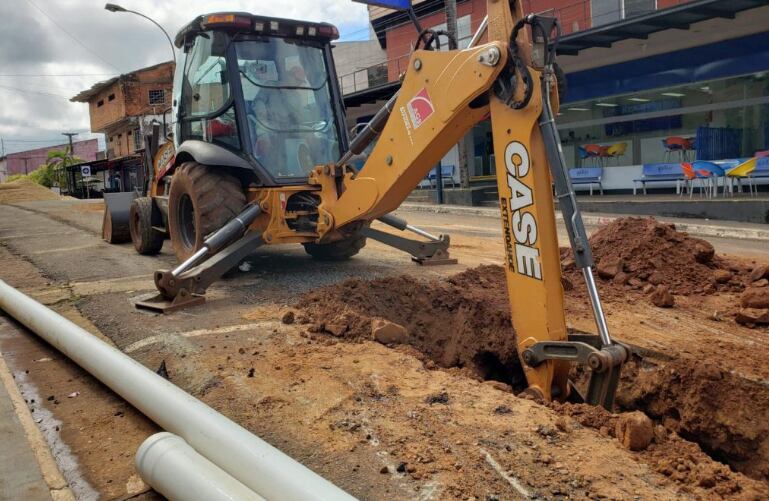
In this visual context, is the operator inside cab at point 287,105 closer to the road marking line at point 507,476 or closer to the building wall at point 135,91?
the road marking line at point 507,476

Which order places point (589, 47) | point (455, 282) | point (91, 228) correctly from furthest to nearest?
1. point (589, 47)
2. point (91, 228)
3. point (455, 282)

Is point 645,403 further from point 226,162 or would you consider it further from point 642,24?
point 642,24

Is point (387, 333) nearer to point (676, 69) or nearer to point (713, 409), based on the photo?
point (713, 409)

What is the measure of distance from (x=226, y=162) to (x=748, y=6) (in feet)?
42.0

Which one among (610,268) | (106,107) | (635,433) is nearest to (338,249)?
(610,268)

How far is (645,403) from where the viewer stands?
14.9ft

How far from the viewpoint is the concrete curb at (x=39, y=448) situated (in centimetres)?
314

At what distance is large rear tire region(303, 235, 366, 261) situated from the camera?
8.30 meters

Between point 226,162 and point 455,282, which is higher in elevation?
point 226,162

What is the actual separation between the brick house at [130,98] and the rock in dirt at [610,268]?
43254mm

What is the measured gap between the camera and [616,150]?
64.4 feet

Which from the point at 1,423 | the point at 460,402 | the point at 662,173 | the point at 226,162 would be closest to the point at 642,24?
the point at 662,173

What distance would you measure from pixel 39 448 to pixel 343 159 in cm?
390

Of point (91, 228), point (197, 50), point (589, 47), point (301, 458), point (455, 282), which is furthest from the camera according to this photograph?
point (589, 47)
